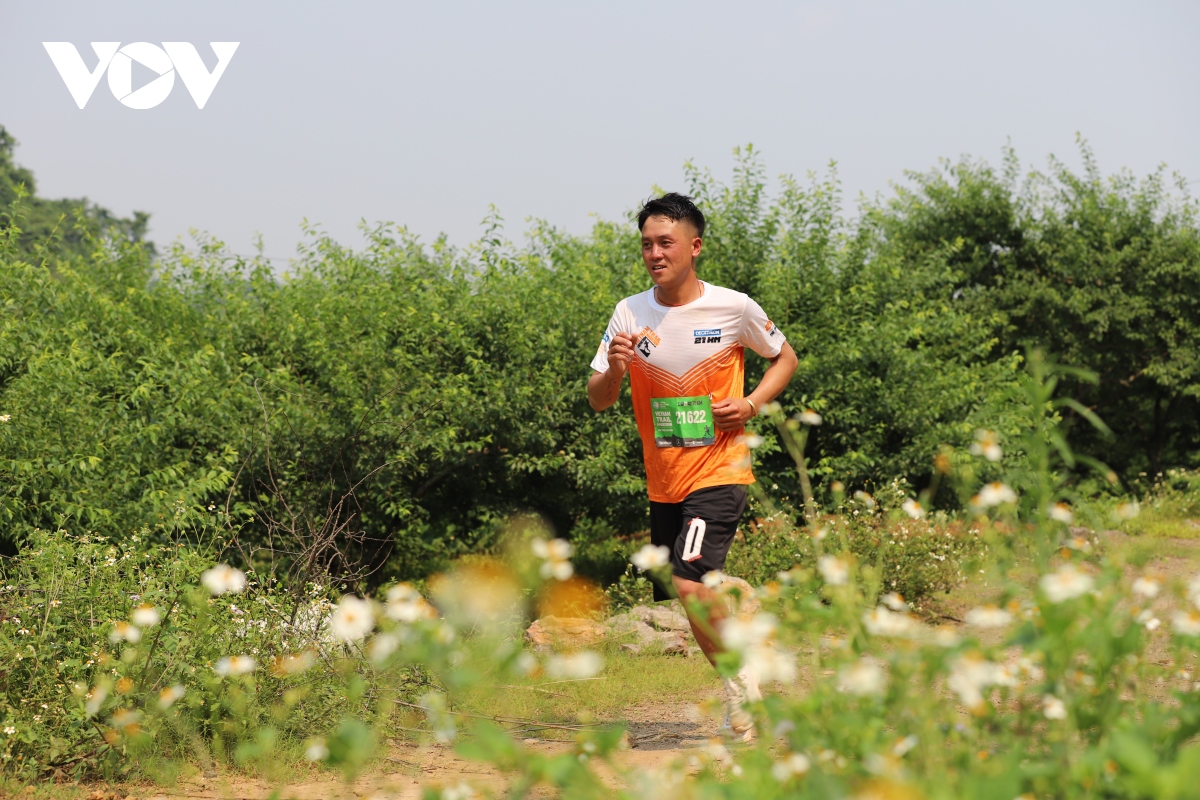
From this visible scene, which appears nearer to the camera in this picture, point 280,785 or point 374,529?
point 280,785

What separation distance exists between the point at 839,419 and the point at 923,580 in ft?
6.88

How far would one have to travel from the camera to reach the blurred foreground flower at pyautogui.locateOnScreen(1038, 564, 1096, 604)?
180 cm

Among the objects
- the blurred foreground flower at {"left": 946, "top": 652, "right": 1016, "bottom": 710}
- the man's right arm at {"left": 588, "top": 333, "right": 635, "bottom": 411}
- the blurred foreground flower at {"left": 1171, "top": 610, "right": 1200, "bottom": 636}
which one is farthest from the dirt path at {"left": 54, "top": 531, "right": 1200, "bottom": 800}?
the man's right arm at {"left": 588, "top": 333, "right": 635, "bottom": 411}

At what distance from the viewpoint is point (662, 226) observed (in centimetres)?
421

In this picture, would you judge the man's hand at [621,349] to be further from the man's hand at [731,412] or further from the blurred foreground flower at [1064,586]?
the blurred foreground flower at [1064,586]

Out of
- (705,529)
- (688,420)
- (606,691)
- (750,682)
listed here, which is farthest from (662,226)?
(606,691)

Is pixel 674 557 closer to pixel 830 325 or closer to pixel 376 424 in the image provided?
pixel 376 424

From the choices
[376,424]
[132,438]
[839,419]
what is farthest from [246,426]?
[839,419]

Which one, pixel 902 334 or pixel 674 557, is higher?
pixel 902 334

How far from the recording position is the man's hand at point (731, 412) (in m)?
4.02

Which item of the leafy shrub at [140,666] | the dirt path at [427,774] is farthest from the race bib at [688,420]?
the leafy shrub at [140,666]

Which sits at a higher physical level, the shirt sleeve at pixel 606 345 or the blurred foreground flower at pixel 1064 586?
the shirt sleeve at pixel 606 345

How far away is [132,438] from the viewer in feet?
21.0

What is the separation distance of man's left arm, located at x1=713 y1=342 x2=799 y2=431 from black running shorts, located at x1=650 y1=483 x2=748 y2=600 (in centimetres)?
27
